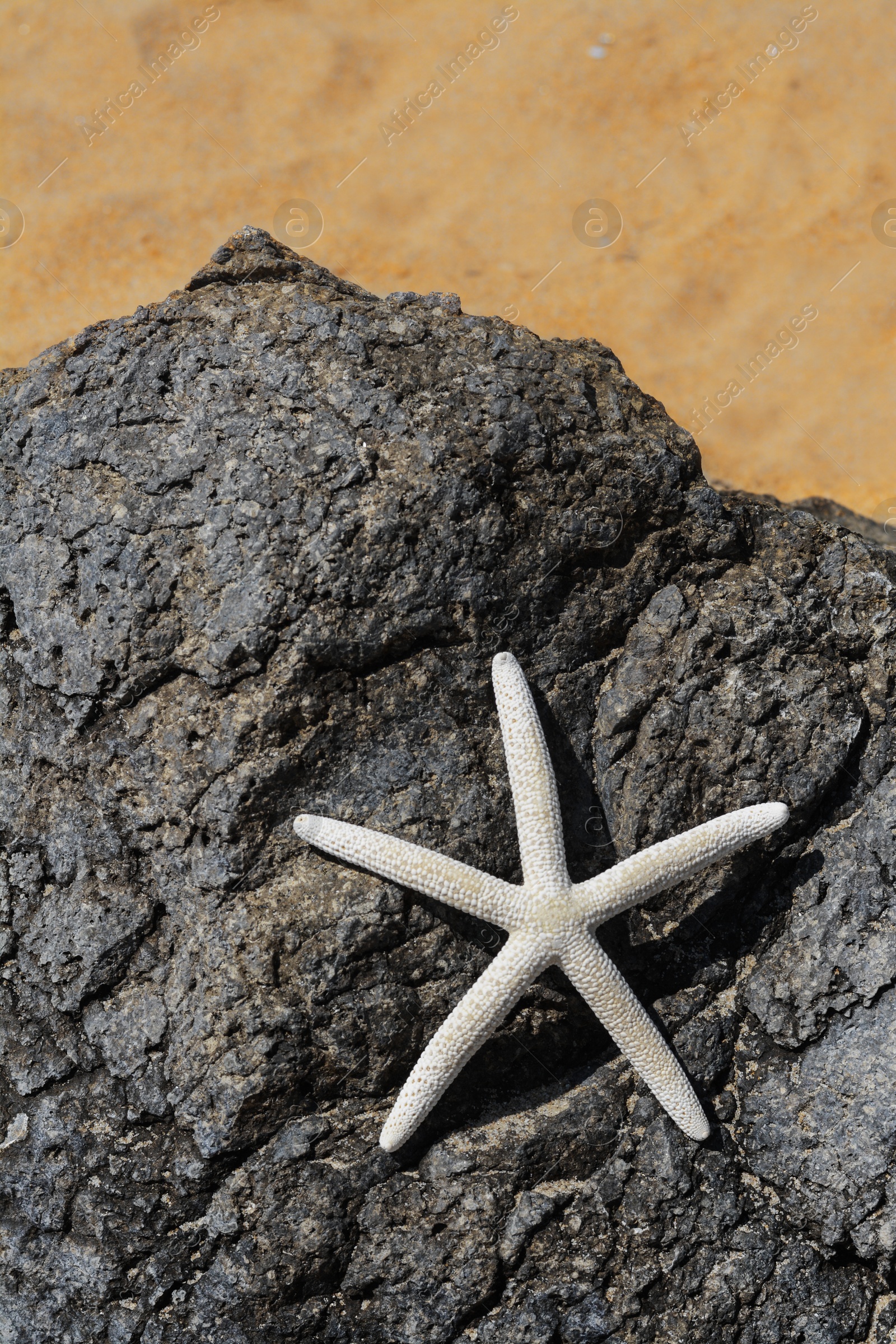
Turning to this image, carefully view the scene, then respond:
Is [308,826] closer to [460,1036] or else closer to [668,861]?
[460,1036]

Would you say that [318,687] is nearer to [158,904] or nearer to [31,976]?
[158,904]

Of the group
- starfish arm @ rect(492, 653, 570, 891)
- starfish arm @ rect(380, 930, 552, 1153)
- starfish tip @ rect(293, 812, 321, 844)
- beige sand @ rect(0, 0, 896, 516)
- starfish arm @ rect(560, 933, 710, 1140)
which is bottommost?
starfish arm @ rect(560, 933, 710, 1140)

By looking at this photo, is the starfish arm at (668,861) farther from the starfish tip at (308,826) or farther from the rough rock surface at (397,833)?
the starfish tip at (308,826)

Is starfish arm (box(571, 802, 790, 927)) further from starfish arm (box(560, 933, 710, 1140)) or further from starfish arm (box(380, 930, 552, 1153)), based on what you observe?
starfish arm (box(380, 930, 552, 1153))

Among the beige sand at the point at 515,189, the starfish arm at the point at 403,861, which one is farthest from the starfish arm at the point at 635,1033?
the beige sand at the point at 515,189

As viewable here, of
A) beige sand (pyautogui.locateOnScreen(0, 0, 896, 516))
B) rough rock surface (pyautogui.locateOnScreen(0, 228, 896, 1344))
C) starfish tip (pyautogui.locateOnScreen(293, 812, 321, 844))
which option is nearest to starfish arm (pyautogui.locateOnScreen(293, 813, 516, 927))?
starfish tip (pyautogui.locateOnScreen(293, 812, 321, 844))

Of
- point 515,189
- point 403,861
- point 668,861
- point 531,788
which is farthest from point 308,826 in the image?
point 515,189
